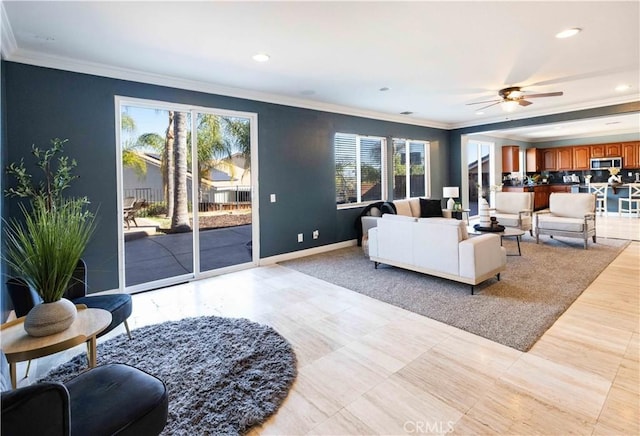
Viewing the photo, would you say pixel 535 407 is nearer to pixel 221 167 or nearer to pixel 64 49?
pixel 221 167

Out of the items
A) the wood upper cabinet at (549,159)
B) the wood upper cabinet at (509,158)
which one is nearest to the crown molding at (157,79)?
the wood upper cabinet at (509,158)

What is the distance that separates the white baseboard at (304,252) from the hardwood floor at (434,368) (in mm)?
1541

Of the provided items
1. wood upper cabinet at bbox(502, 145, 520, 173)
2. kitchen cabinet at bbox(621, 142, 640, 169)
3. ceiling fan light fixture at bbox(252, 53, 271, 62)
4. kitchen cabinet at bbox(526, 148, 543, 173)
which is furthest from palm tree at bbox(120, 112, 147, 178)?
kitchen cabinet at bbox(621, 142, 640, 169)

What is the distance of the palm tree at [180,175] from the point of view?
14.8ft

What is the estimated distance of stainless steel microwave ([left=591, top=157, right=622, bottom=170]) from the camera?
10.6m

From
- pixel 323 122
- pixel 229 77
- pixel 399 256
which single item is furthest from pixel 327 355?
pixel 323 122

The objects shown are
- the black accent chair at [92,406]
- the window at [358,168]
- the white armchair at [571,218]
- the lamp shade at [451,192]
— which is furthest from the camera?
the lamp shade at [451,192]

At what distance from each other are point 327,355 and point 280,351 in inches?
14.5

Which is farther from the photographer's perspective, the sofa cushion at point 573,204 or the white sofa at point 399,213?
the sofa cushion at point 573,204

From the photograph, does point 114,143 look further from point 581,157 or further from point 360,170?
point 581,157

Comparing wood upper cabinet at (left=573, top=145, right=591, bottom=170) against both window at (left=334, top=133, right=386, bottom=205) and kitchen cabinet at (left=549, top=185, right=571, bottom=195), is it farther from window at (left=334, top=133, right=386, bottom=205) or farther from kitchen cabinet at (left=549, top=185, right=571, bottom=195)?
window at (left=334, top=133, right=386, bottom=205)

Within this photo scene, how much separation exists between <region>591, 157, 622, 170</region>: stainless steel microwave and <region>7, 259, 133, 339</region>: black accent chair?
1368cm

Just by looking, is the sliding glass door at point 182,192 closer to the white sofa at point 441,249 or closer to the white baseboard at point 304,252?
the white baseboard at point 304,252

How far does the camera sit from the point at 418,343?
2.73m
